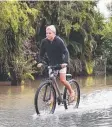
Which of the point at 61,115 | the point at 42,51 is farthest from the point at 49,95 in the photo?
the point at 42,51

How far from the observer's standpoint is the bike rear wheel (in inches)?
344

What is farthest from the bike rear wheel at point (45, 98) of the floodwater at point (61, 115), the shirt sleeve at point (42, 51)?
the shirt sleeve at point (42, 51)

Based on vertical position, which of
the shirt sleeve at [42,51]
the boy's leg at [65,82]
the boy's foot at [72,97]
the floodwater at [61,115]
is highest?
the shirt sleeve at [42,51]

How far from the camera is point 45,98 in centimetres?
895

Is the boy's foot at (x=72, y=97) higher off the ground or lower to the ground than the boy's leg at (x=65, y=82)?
lower

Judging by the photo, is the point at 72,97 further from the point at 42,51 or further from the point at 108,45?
the point at 108,45

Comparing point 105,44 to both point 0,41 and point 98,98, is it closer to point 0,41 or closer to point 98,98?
point 0,41

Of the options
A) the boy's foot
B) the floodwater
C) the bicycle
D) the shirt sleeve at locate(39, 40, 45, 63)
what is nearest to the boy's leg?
the boy's foot

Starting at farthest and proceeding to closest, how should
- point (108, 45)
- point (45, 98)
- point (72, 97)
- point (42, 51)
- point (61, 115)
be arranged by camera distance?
point (108, 45)
point (72, 97)
point (42, 51)
point (45, 98)
point (61, 115)

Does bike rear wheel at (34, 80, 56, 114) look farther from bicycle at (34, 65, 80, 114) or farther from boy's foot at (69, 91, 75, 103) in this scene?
boy's foot at (69, 91, 75, 103)

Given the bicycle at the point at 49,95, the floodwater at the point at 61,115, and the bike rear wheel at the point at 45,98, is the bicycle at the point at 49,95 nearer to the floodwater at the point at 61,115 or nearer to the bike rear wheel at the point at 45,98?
the bike rear wheel at the point at 45,98

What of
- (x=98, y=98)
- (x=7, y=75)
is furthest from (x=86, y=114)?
(x=7, y=75)

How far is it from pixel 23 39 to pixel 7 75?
2.70 metres

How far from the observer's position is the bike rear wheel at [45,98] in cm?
875
